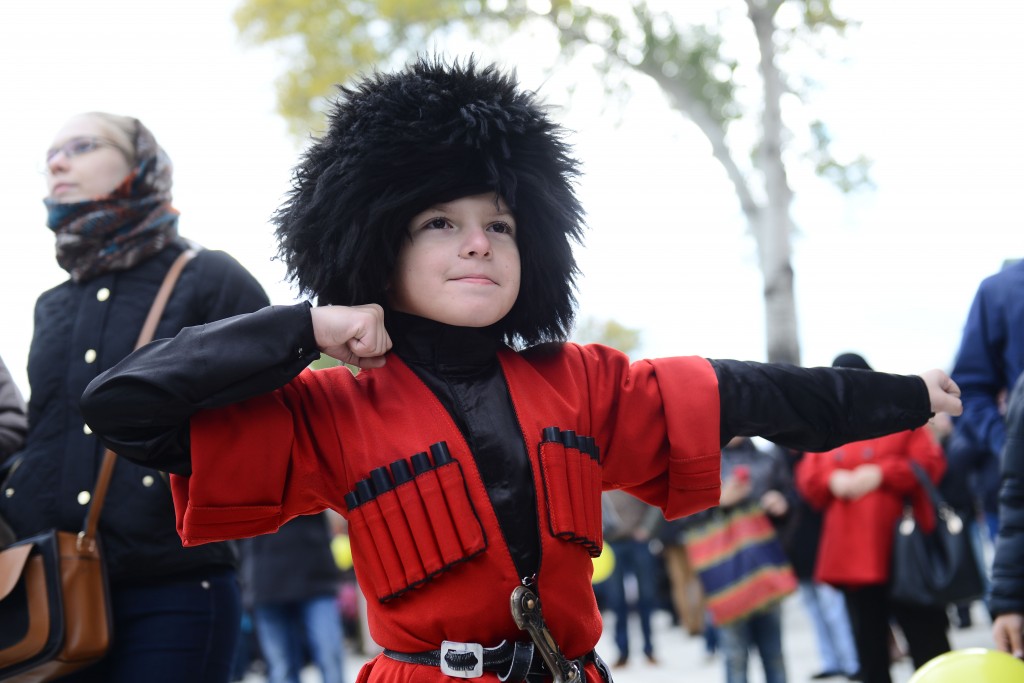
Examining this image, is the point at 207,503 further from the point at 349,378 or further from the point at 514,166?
the point at 514,166

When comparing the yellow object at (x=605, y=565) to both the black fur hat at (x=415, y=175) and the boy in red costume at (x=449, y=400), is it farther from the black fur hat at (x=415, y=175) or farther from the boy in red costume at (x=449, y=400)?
the black fur hat at (x=415, y=175)

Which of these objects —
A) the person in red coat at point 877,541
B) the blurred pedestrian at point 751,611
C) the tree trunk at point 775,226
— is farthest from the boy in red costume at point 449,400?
the tree trunk at point 775,226

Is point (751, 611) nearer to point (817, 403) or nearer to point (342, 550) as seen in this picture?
point (817, 403)

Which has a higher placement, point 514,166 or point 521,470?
point 514,166

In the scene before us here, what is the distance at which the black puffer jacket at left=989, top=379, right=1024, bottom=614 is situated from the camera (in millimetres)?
2766

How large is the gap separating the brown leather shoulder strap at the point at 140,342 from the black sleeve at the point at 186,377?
51cm

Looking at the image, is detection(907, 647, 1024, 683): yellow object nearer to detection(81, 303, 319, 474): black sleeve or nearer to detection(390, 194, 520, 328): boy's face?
detection(390, 194, 520, 328): boy's face

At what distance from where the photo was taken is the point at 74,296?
2773 mm

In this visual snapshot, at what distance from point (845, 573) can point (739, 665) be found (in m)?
1.36

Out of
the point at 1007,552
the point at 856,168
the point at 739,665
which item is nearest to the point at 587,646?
the point at 1007,552

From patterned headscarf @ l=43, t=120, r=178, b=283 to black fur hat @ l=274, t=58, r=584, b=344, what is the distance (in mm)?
740

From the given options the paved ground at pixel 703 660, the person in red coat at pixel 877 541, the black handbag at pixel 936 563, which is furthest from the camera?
the paved ground at pixel 703 660

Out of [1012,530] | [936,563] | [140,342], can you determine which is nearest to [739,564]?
[936,563]

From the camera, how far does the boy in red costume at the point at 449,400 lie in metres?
1.90
